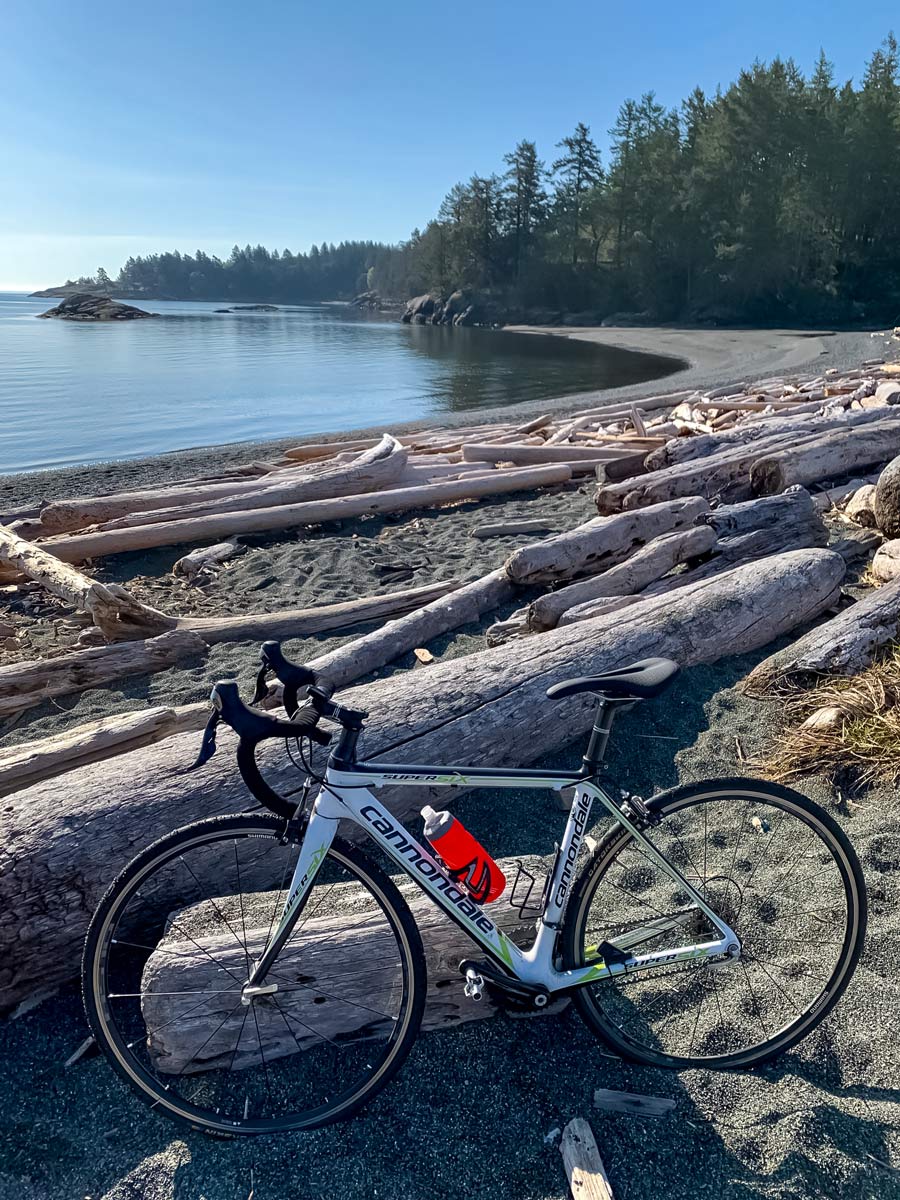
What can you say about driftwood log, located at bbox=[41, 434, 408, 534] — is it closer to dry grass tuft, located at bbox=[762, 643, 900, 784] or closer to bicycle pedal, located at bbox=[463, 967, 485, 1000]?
dry grass tuft, located at bbox=[762, 643, 900, 784]

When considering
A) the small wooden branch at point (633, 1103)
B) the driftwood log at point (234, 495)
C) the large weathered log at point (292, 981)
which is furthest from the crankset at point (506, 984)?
the driftwood log at point (234, 495)

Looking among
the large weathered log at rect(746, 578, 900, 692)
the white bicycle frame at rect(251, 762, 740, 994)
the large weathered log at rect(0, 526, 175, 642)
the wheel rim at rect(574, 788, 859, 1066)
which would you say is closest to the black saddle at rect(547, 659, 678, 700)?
the white bicycle frame at rect(251, 762, 740, 994)

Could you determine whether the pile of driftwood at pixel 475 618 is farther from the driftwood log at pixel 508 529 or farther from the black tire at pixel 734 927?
the black tire at pixel 734 927

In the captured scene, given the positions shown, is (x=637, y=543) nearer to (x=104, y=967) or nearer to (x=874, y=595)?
(x=874, y=595)

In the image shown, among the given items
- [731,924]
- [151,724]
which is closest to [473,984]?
[731,924]

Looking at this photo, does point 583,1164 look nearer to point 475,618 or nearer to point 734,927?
point 734,927

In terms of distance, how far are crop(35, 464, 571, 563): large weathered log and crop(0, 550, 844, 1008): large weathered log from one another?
5.57 m

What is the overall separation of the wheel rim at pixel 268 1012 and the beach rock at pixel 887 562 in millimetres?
5027

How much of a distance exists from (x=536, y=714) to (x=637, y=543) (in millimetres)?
3304

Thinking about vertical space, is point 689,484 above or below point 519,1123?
above

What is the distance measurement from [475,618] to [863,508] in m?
4.14

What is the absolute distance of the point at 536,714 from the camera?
425cm

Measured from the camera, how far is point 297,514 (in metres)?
9.68

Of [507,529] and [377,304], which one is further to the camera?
[377,304]
